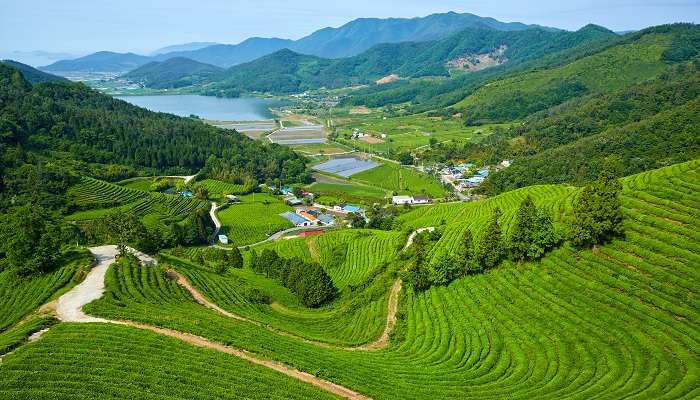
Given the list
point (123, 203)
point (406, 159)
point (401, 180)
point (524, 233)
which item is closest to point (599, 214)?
point (524, 233)

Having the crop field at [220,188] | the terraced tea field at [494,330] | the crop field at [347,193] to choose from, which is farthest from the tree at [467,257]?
the crop field at [220,188]

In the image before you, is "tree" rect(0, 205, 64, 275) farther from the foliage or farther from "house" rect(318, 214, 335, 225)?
"house" rect(318, 214, 335, 225)

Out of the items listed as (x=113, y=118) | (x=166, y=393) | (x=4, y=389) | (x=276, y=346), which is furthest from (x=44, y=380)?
(x=113, y=118)

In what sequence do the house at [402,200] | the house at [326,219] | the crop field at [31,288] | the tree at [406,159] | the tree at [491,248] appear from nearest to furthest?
the crop field at [31,288], the tree at [491,248], the house at [326,219], the house at [402,200], the tree at [406,159]

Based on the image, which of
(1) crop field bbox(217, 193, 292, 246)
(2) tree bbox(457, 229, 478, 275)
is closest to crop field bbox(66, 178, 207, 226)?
(1) crop field bbox(217, 193, 292, 246)

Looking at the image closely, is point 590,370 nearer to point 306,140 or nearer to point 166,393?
point 166,393

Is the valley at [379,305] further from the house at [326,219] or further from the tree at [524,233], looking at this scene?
the house at [326,219]
